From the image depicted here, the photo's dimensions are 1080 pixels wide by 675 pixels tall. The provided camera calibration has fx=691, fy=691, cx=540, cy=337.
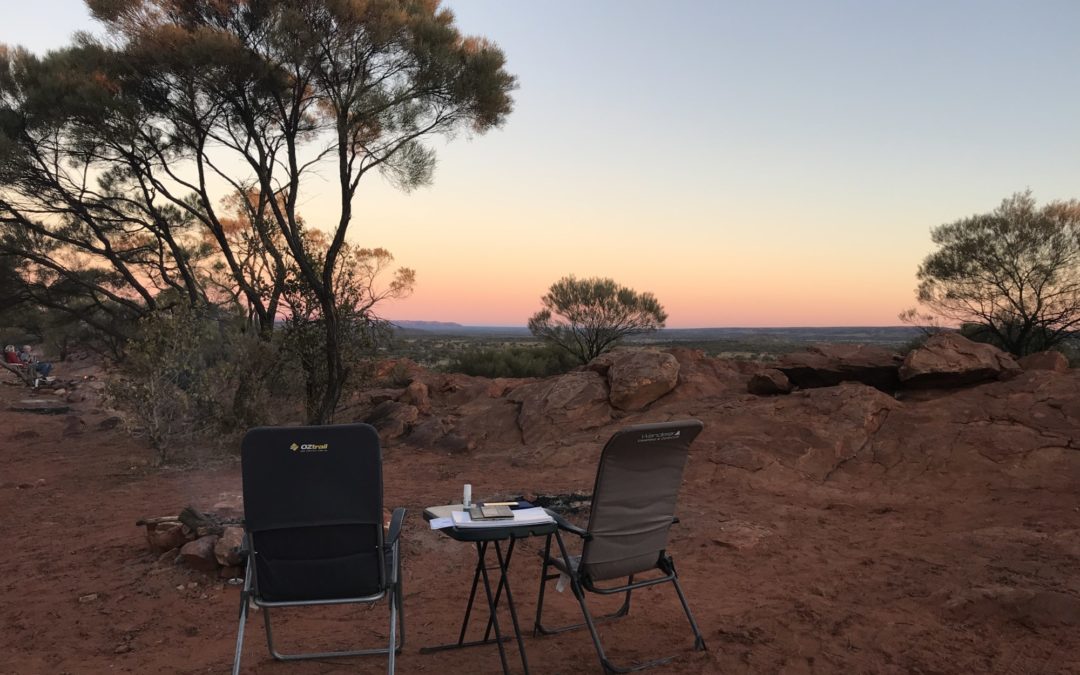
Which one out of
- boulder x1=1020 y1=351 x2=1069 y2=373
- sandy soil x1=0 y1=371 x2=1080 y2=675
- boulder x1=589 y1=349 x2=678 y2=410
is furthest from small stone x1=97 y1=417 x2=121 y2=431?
boulder x1=1020 y1=351 x2=1069 y2=373

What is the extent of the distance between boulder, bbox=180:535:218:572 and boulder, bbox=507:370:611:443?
6.34 meters

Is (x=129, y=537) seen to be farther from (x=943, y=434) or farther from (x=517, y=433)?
(x=943, y=434)

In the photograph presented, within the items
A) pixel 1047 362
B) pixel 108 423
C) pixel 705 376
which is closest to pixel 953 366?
pixel 1047 362

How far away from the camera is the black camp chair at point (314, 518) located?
325cm

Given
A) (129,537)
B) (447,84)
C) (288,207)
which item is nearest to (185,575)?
(129,537)

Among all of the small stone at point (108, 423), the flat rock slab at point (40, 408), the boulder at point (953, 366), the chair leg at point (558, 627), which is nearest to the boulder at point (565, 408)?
the boulder at point (953, 366)

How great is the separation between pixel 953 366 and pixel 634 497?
8.61 m

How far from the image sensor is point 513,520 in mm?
3473

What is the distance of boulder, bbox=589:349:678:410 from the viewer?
38.3 ft

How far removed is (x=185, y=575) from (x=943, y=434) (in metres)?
8.71

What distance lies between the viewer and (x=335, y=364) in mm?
11617

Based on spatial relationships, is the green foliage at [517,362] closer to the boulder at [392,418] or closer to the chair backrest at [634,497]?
the boulder at [392,418]

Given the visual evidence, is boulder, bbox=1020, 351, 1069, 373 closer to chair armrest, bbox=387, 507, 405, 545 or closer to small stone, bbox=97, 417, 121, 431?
chair armrest, bbox=387, 507, 405, 545

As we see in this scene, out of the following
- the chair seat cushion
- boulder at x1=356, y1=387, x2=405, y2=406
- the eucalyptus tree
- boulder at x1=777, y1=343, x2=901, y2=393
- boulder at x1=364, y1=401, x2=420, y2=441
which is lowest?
boulder at x1=364, y1=401, x2=420, y2=441
